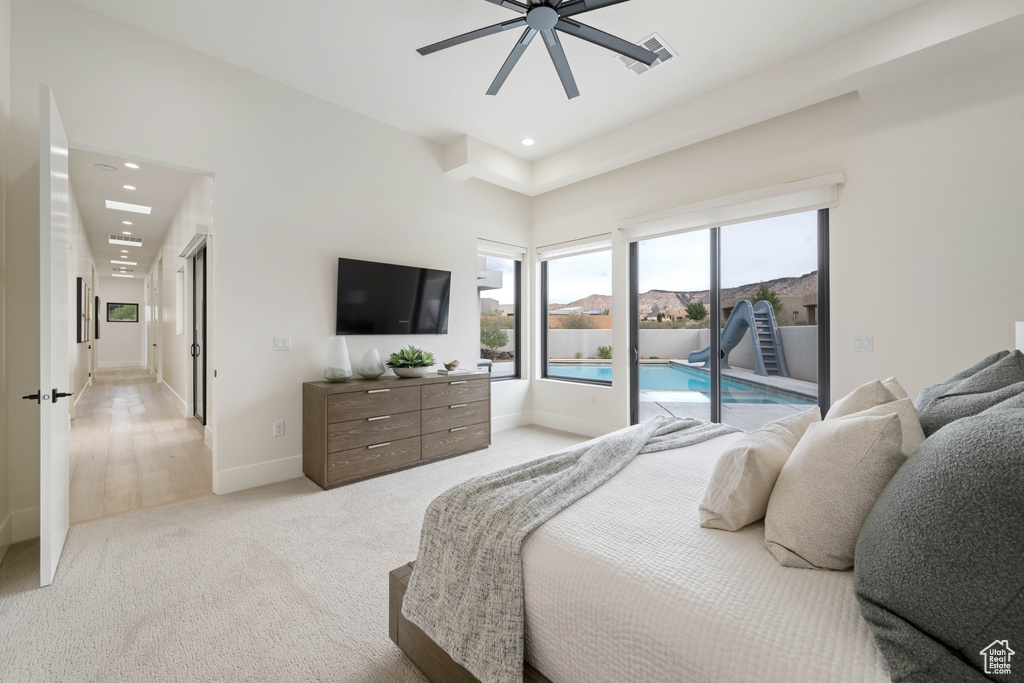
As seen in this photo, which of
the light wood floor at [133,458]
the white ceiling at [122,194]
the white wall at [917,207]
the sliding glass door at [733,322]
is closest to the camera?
the white wall at [917,207]

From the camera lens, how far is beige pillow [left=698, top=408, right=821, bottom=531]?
118 cm

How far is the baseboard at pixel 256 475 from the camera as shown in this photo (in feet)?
9.86

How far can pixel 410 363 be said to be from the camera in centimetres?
370

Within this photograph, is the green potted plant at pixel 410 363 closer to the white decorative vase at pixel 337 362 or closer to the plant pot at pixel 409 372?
the plant pot at pixel 409 372

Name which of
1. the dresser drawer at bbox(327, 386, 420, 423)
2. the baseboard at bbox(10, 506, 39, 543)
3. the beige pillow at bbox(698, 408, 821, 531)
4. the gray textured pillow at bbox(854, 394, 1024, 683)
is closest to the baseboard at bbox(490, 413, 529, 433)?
the dresser drawer at bbox(327, 386, 420, 423)

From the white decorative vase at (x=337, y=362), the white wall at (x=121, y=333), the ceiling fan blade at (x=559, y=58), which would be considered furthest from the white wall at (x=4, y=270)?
the white wall at (x=121, y=333)

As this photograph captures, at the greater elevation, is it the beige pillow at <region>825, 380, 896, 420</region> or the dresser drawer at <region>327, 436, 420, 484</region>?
the beige pillow at <region>825, 380, 896, 420</region>

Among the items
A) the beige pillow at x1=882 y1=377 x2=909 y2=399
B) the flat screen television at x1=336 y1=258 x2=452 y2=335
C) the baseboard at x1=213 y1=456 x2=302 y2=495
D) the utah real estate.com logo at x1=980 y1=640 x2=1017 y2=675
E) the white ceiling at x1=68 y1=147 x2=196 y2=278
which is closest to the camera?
the utah real estate.com logo at x1=980 y1=640 x2=1017 y2=675

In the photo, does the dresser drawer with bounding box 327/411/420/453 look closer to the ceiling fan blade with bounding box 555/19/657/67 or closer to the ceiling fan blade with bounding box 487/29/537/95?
the ceiling fan blade with bounding box 487/29/537/95

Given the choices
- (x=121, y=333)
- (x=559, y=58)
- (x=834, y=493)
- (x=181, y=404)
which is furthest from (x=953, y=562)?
(x=121, y=333)

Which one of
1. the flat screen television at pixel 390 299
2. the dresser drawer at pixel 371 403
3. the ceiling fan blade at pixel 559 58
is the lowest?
the dresser drawer at pixel 371 403

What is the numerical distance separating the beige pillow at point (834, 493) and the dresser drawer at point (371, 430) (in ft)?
9.13

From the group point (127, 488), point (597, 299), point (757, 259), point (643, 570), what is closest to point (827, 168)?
point (757, 259)

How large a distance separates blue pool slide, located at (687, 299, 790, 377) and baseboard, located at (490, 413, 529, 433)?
231 centimetres
